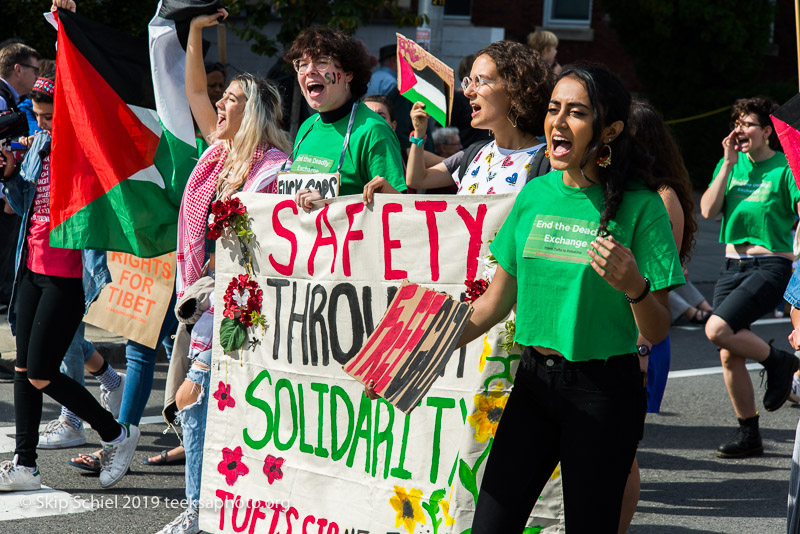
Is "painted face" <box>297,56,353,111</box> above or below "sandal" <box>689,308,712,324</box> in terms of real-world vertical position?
above

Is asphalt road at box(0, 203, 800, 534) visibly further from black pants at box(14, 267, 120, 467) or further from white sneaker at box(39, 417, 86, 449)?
black pants at box(14, 267, 120, 467)

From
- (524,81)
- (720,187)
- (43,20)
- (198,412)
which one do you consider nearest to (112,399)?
(198,412)

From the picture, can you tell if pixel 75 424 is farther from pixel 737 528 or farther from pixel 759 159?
pixel 759 159

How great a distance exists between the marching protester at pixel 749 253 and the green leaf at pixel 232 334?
3.25 meters

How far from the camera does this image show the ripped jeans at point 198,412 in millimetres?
4418

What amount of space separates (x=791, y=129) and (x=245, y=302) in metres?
2.30

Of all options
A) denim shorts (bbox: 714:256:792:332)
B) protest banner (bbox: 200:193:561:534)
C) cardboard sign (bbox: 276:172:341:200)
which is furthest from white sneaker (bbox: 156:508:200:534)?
denim shorts (bbox: 714:256:792:332)

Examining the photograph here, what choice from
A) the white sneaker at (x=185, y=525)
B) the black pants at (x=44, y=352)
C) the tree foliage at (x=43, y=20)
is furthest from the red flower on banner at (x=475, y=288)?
the tree foliage at (x=43, y=20)

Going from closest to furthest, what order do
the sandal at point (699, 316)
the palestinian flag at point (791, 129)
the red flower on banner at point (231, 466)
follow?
1. the palestinian flag at point (791, 129)
2. the red flower on banner at point (231, 466)
3. the sandal at point (699, 316)

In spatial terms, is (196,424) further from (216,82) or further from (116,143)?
(216,82)

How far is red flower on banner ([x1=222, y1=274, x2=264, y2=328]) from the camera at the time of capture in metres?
4.22

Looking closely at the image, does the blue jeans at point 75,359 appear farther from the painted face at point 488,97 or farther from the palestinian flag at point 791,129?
the palestinian flag at point 791,129

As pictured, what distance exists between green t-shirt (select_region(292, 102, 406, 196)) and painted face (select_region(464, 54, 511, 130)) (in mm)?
427

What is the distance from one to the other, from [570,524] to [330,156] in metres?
2.12
